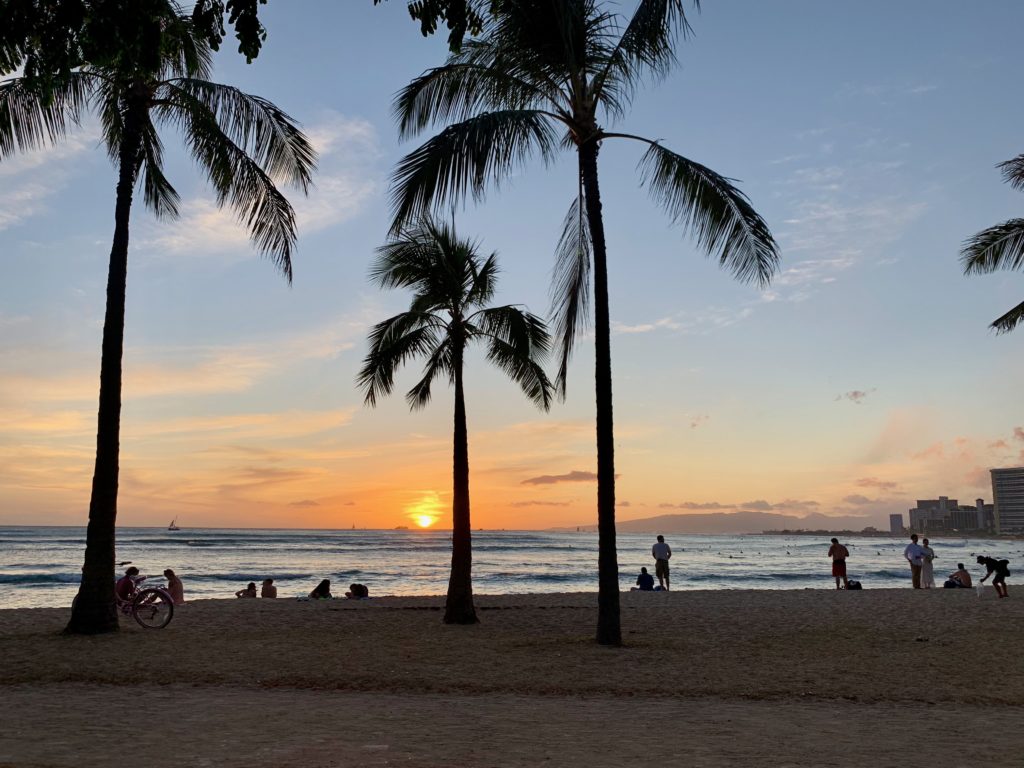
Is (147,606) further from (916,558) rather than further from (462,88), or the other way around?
(916,558)

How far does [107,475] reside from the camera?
558 inches

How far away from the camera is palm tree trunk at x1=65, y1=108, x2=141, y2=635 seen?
1396cm

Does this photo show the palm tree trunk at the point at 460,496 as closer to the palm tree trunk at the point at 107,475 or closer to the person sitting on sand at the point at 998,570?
the palm tree trunk at the point at 107,475

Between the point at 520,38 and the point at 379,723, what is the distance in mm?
10154

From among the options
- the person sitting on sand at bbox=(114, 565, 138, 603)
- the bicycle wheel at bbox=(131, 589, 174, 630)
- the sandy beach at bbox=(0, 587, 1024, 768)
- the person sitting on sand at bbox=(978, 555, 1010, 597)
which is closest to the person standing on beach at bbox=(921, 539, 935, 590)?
the person sitting on sand at bbox=(978, 555, 1010, 597)

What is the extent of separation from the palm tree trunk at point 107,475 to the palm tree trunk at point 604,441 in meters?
8.12

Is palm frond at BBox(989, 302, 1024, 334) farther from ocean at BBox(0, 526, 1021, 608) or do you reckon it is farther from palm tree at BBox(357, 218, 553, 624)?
ocean at BBox(0, 526, 1021, 608)

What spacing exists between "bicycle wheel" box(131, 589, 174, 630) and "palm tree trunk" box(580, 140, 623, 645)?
795 centimetres

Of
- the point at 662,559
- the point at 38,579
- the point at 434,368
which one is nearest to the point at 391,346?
the point at 434,368

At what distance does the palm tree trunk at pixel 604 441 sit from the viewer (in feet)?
42.8

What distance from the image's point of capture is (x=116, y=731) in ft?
23.9

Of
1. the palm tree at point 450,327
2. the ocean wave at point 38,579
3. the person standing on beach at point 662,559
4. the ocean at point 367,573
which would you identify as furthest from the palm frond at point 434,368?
the ocean wave at point 38,579

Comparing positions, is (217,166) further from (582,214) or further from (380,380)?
(582,214)

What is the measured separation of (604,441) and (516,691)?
14.5 feet
